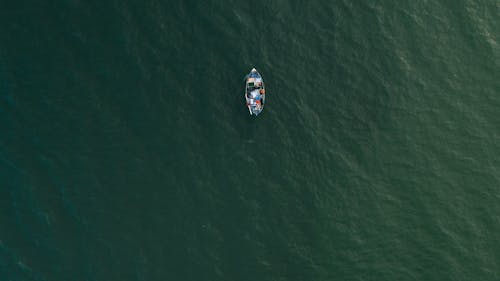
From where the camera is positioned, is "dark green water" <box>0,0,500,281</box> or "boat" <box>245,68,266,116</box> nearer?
"dark green water" <box>0,0,500,281</box>

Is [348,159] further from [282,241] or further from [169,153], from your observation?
[169,153]

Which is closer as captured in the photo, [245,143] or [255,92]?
[245,143]

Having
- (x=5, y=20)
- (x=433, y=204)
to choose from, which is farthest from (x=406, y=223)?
(x=5, y=20)

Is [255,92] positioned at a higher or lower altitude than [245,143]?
higher
